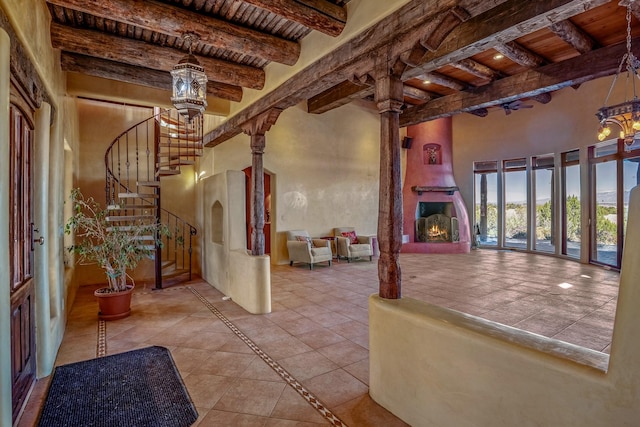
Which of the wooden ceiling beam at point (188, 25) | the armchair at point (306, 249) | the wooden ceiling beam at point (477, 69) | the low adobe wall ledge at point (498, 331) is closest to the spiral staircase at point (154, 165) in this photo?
the armchair at point (306, 249)

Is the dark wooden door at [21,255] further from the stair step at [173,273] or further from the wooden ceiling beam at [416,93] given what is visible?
the wooden ceiling beam at [416,93]

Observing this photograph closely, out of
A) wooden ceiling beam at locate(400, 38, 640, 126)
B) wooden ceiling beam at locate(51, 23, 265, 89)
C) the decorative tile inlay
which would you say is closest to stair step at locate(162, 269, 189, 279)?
the decorative tile inlay

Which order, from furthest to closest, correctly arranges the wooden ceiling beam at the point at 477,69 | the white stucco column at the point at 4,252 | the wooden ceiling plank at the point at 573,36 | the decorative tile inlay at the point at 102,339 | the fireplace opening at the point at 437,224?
the fireplace opening at the point at 437,224, the wooden ceiling beam at the point at 477,69, the wooden ceiling plank at the point at 573,36, the decorative tile inlay at the point at 102,339, the white stucco column at the point at 4,252

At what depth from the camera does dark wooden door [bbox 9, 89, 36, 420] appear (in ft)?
7.72

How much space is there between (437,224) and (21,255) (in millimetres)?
9376

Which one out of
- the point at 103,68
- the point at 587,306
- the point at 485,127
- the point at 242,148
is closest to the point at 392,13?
the point at 103,68

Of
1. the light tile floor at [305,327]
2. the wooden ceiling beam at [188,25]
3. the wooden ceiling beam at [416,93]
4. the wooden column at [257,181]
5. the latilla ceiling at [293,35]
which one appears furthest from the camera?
the wooden ceiling beam at [416,93]

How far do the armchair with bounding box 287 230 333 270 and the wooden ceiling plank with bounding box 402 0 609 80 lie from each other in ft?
14.6

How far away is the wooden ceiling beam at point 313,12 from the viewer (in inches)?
109

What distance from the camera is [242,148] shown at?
7520 millimetres

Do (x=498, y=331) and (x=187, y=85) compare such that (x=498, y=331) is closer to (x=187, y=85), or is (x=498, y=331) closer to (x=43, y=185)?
(x=187, y=85)

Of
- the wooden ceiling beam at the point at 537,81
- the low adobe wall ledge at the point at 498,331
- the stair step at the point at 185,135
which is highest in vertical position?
the wooden ceiling beam at the point at 537,81

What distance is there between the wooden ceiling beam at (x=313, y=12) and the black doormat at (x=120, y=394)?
318cm

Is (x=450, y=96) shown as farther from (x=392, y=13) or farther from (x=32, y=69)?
(x=32, y=69)
